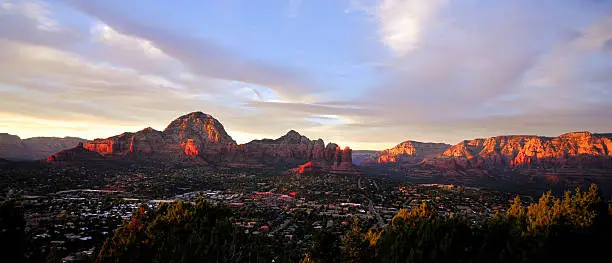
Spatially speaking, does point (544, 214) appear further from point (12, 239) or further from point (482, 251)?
point (12, 239)

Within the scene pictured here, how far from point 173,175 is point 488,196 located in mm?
126939

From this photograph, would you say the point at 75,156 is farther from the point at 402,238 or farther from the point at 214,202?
the point at 402,238

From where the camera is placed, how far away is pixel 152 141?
194m

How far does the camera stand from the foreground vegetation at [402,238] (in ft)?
62.9

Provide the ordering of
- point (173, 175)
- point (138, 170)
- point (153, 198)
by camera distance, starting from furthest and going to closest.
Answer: point (138, 170)
point (173, 175)
point (153, 198)

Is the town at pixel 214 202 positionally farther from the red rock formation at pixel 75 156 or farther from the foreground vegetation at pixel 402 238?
the red rock formation at pixel 75 156

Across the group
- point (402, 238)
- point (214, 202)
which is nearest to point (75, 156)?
point (214, 202)

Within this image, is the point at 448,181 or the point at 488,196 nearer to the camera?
the point at 488,196

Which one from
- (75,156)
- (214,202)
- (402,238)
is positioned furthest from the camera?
(75,156)

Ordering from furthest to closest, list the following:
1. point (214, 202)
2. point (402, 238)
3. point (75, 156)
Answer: point (75, 156), point (214, 202), point (402, 238)

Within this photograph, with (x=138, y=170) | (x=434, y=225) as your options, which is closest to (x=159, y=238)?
(x=434, y=225)

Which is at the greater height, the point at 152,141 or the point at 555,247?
the point at 152,141

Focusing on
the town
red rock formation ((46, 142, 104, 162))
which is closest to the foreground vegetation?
the town

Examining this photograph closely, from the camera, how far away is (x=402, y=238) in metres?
24.0
